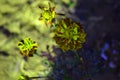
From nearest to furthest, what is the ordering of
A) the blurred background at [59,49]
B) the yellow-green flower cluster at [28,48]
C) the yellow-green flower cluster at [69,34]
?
the yellow-green flower cluster at [69,34], the yellow-green flower cluster at [28,48], the blurred background at [59,49]

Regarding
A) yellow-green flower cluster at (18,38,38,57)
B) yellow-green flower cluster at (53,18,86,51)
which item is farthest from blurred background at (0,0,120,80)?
yellow-green flower cluster at (53,18,86,51)

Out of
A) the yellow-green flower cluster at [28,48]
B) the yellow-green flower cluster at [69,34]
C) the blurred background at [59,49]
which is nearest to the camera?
the yellow-green flower cluster at [69,34]

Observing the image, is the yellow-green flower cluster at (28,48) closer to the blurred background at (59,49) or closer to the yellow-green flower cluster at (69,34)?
the yellow-green flower cluster at (69,34)

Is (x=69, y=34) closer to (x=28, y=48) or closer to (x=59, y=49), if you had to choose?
(x=28, y=48)

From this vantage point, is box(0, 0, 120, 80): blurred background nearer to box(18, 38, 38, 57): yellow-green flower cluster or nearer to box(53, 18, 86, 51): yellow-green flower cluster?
box(18, 38, 38, 57): yellow-green flower cluster

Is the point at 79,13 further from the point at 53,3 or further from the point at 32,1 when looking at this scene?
the point at 32,1

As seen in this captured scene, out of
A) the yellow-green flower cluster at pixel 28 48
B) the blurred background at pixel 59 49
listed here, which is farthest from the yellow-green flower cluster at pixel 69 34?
the blurred background at pixel 59 49

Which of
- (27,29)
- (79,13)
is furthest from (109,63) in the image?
(27,29)
